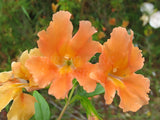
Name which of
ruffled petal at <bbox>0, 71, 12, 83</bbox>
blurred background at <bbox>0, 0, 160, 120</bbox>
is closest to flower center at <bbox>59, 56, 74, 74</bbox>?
ruffled petal at <bbox>0, 71, 12, 83</bbox>

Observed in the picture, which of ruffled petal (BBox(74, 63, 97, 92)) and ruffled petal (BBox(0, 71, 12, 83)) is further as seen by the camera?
ruffled petal (BBox(0, 71, 12, 83))

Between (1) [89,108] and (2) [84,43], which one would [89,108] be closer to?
(1) [89,108]

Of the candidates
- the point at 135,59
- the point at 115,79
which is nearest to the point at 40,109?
the point at 115,79

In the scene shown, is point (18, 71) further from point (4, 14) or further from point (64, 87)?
point (4, 14)

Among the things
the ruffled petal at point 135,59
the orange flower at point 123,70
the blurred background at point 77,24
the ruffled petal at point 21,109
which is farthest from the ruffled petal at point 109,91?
the blurred background at point 77,24

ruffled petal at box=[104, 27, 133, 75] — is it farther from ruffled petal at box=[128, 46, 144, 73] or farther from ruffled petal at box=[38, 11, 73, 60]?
ruffled petal at box=[38, 11, 73, 60]

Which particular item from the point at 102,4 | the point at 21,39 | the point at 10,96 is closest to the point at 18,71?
the point at 10,96
